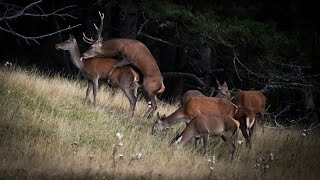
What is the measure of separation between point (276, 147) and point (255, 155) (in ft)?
3.68

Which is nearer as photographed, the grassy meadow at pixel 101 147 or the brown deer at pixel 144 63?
the grassy meadow at pixel 101 147

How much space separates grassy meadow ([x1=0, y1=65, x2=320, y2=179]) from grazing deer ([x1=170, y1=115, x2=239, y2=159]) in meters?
0.22

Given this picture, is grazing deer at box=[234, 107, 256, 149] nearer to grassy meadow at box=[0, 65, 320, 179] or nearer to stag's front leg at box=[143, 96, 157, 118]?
grassy meadow at box=[0, 65, 320, 179]

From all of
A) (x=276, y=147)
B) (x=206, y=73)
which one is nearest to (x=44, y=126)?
(x=276, y=147)

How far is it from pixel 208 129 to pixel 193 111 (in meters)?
1.19

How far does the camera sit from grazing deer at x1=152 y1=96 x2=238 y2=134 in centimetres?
1265

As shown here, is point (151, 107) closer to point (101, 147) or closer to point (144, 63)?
point (144, 63)

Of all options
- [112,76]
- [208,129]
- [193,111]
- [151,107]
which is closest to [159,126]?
[193,111]

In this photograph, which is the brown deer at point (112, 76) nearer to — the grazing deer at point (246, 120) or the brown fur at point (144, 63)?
the brown fur at point (144, 63)

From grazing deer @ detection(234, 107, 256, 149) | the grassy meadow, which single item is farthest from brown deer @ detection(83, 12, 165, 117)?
grazing deer @ detection(234, 107, 256, 149)

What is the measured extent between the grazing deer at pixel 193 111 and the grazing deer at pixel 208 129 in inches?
38.3

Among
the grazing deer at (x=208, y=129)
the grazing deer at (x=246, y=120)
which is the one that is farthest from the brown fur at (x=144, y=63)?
the grazing deer at (x=208, y=129)

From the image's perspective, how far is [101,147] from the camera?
10734 mm

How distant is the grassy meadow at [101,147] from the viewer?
373 inches
